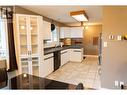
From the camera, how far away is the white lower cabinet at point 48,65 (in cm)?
439

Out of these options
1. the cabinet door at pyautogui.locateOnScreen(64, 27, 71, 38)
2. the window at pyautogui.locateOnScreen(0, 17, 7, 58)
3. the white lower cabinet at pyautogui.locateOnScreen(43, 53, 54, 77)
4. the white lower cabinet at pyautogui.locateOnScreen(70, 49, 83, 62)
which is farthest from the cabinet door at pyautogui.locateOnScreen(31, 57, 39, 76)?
the cabinet door at pyautogui.locateOnScreen(64, 27, 71, 38)

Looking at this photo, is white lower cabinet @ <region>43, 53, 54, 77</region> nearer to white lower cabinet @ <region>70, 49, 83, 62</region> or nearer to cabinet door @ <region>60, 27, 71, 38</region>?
white lower cabinet @ <region>70, 49, 83, 62</region>

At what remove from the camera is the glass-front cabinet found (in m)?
3.73

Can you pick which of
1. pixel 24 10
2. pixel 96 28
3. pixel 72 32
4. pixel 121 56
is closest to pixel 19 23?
pixel 24 10

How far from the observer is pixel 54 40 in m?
6.87

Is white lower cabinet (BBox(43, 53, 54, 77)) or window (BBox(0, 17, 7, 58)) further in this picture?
white lower cabinet (BBox(43, 53, 54, 77))

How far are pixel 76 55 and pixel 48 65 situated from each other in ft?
9.47

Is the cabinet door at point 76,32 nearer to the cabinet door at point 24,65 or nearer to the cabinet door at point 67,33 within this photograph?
the cabinet door at point 67,33

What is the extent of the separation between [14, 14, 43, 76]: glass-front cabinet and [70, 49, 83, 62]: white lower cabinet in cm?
342

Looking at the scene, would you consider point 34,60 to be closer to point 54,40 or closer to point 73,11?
point 73,11

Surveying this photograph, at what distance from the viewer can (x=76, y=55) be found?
7270 mm

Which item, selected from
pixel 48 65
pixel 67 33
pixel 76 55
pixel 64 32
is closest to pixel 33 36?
pixel 48 65
